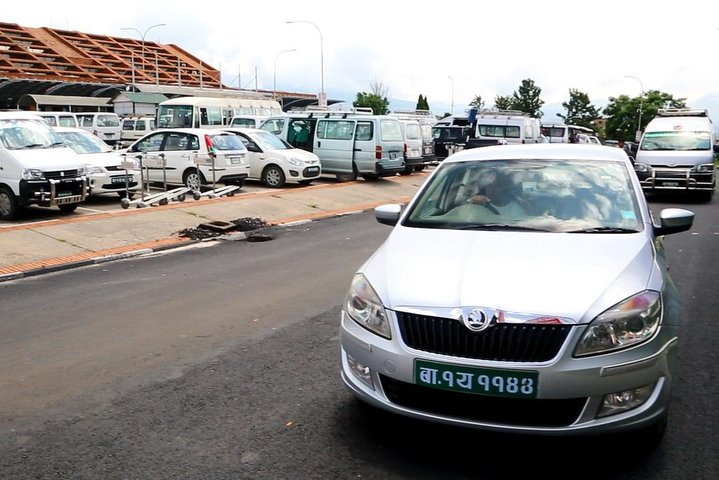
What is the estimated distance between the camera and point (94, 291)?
7.50 metres

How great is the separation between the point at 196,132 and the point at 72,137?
2.93 meters

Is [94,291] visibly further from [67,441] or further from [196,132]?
[196,132]

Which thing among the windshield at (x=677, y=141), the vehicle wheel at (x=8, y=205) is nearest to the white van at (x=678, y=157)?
the windshield at (x=677, y=141)

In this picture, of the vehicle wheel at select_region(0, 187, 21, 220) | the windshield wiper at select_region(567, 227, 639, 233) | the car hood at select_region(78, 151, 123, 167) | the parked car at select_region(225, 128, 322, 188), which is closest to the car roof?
the windshield wiper at select_region(567, 227, 639, 233)

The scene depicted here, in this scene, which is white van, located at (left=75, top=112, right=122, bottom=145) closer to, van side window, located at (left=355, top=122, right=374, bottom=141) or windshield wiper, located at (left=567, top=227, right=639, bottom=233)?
van side window, located at (left=355, top=122, right=374, bottom=141)

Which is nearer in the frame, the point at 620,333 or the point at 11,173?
the point at 620,333

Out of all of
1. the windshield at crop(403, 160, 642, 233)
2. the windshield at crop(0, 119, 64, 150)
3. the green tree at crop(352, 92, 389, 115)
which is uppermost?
the green tree at crop(352, 92, 389, 115)

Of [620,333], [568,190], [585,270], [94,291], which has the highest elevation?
[568,190]

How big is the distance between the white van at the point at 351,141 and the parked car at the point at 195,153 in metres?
4.11

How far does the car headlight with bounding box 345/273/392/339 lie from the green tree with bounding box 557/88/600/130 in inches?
3596

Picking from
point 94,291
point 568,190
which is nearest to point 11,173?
point 94,291

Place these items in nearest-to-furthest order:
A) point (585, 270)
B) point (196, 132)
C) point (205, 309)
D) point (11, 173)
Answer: point (585, 270) → point (205, 309) → point (11, 173) → point (196, 132)

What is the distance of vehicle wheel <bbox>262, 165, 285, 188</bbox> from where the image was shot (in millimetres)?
18095

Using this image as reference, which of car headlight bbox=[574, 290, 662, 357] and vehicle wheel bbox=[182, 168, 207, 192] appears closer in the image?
car headlight bbox=[574, 290, 662, 357]
